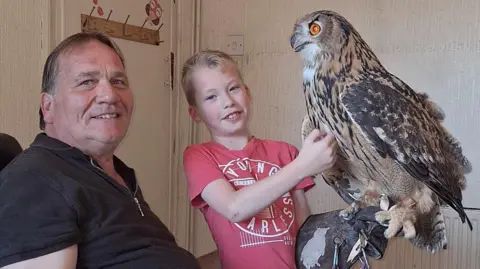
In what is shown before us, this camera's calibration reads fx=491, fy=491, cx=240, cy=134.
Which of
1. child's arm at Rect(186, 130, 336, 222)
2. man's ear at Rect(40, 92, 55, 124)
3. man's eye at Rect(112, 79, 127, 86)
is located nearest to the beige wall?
child's arm at Rect(186, 130, 336, 222)

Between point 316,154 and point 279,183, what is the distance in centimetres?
10

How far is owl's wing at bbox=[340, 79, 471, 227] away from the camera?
3.37ft

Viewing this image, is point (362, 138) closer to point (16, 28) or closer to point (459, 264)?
point (16, 28)

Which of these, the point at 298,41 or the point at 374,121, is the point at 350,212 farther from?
the point at 298,41

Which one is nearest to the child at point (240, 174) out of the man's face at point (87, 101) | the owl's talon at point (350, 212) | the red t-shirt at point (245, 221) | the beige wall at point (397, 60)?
the red t-shirt at point (245, 221)

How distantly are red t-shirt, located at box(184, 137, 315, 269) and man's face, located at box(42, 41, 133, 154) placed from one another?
0.23 metres

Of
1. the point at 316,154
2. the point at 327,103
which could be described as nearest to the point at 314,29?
the point at 327,103

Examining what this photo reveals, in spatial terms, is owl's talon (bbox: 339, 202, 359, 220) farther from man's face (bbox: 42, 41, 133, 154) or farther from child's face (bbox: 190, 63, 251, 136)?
man's face (bbox: 42, 41, 133, 154)

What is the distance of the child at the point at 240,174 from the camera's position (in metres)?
1.06

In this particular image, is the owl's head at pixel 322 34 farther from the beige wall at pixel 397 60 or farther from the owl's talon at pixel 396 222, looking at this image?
the beige wall at pixel 397 60

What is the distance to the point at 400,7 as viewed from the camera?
2.24m

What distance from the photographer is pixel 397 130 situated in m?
1.05

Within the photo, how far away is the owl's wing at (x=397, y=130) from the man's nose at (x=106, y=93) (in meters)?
0.49

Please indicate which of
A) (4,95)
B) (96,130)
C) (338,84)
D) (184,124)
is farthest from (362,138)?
(184,124)
